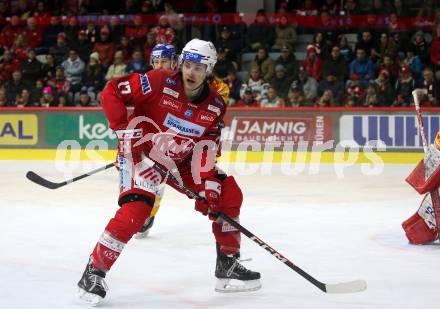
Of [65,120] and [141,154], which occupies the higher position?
[141,154]

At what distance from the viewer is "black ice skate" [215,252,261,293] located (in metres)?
4.50

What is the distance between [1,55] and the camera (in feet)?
43.3

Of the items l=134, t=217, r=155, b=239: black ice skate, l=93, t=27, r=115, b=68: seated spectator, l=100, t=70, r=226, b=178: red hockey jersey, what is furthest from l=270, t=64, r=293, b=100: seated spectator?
l=100, t=70, r=226, b=178: red hockey jersey

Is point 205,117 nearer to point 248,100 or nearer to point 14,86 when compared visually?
point 248,100

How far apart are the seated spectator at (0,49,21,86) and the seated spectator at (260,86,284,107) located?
3.77 metres

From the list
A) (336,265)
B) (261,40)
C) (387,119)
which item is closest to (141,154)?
(336,265)

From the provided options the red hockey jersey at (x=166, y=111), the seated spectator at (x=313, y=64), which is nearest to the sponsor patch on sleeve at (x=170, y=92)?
the red hockey jersey at (x=166, y=111)

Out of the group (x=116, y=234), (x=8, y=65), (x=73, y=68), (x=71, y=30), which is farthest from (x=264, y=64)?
(x=116, y=234)

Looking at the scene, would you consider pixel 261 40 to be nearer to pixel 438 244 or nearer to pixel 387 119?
pixel 387 119

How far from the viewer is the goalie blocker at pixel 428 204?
560cm

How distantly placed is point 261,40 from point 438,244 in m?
7.36

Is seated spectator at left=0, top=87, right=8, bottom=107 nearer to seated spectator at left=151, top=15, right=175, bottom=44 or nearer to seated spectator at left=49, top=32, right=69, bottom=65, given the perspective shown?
seated spectator at left=49, top=32, right=69, bottom=65

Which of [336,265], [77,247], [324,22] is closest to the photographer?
[336,265]

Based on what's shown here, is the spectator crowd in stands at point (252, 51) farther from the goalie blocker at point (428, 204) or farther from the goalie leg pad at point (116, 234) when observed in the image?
the goalie leg pad at point (116, 234)
